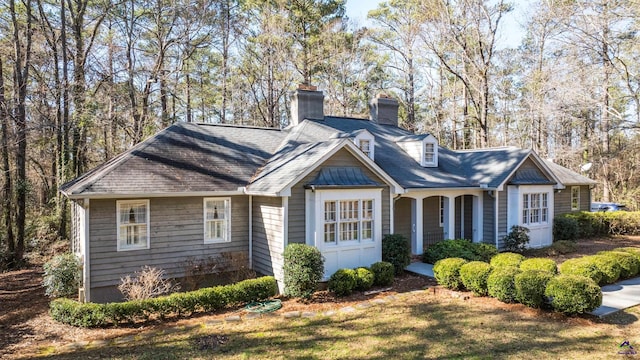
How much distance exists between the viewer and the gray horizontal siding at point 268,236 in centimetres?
1093

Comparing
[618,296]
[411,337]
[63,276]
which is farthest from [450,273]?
[63,276]

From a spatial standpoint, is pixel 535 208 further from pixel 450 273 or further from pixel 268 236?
pixel 268 236

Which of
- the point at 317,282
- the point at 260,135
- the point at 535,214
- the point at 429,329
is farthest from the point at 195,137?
the point at 535,214

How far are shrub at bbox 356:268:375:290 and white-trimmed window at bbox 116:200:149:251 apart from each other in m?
6.04

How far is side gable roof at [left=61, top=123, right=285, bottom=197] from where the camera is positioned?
10625mm

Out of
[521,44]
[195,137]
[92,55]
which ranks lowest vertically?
[195,137]

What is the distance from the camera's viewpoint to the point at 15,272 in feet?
49.4

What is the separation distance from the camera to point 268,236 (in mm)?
11438

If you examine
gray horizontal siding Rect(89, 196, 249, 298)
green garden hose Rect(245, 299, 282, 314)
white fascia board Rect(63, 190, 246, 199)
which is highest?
white fascia board Rect(63, 190, 246, 199)

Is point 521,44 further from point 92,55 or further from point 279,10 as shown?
point 92,55

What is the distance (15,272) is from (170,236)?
344 inches

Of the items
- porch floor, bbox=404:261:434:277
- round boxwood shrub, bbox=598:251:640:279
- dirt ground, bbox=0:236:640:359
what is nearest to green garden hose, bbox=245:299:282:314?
dirt ground, bbox=0:236:640:359

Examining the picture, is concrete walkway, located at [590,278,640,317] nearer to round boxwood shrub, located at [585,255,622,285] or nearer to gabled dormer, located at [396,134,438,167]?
round boxwood shrub, located at [585,255,622,285]

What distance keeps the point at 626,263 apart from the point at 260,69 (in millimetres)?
24314
